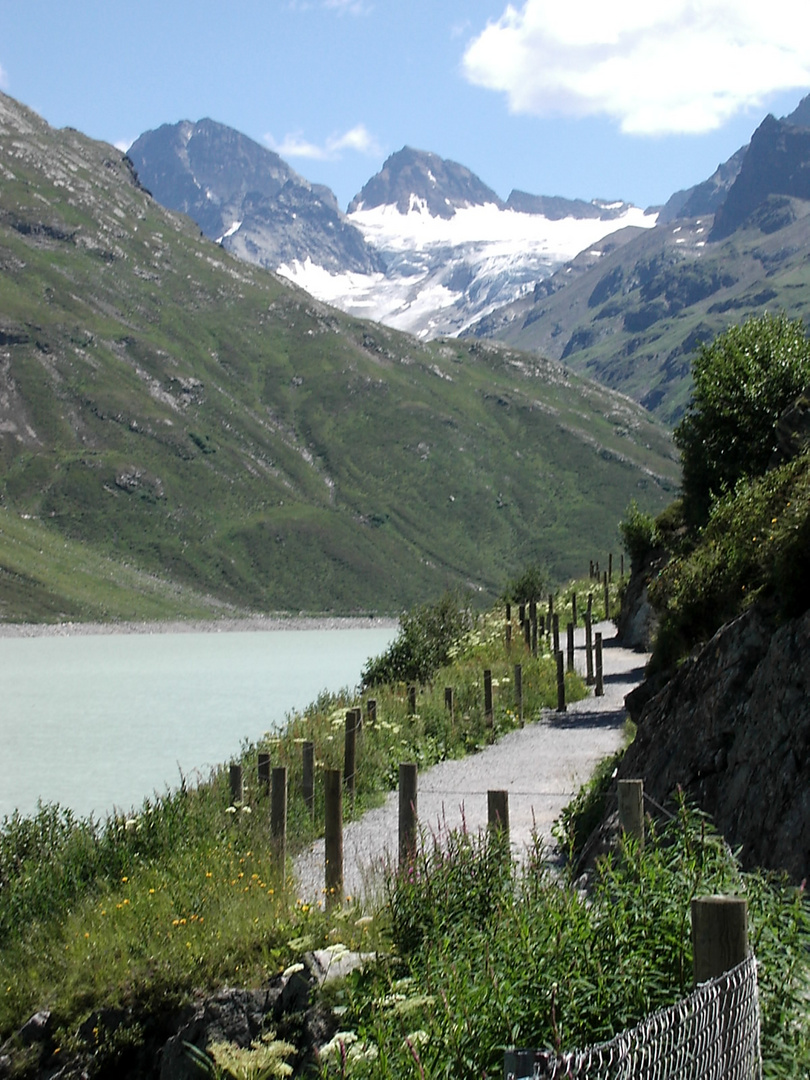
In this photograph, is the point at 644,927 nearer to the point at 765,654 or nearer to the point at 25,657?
the point at 765,654

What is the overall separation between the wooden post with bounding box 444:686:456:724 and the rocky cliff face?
10906 millimetres

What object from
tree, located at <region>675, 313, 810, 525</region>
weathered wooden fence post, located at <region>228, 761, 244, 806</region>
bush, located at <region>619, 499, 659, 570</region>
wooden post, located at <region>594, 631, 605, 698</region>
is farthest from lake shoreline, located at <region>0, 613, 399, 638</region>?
weathered wooden fence post, located at <region>228, 761, 244, 806</region>

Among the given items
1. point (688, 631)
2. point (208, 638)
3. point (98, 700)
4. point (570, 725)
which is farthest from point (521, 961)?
point (208, 638)

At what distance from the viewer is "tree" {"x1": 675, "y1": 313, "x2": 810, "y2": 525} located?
1031 inches

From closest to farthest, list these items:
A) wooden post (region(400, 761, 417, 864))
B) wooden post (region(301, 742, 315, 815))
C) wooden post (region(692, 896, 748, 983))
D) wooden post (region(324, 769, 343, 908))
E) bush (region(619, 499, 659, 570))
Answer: wooden post (region(692, 896, 748, 983)), wooden post (region(400, 761, 417, 864)), wooden post (region(324, 769, 343, 908)), wooden post (region(301, 742, 315, 815)), bush (region(619, 499, 659, 570))

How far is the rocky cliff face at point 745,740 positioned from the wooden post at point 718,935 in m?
2.35

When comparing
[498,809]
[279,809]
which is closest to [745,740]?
[498,809]

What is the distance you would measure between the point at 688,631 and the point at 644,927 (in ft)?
25.7

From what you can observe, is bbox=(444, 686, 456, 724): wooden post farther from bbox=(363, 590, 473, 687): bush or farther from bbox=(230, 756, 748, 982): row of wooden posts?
bbox=(230, 756, 748, 982): row of wooden posts

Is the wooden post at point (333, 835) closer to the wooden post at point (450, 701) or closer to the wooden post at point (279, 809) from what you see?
the wooden post at point (279, 809)

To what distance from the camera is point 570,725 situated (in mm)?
23000

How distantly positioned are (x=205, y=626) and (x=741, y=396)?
5383 inches

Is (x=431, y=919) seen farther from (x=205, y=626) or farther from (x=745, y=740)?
(x=205, y=626)

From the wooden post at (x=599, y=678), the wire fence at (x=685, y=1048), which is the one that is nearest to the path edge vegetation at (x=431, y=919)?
the wire fence at (x=685, y=1048)
